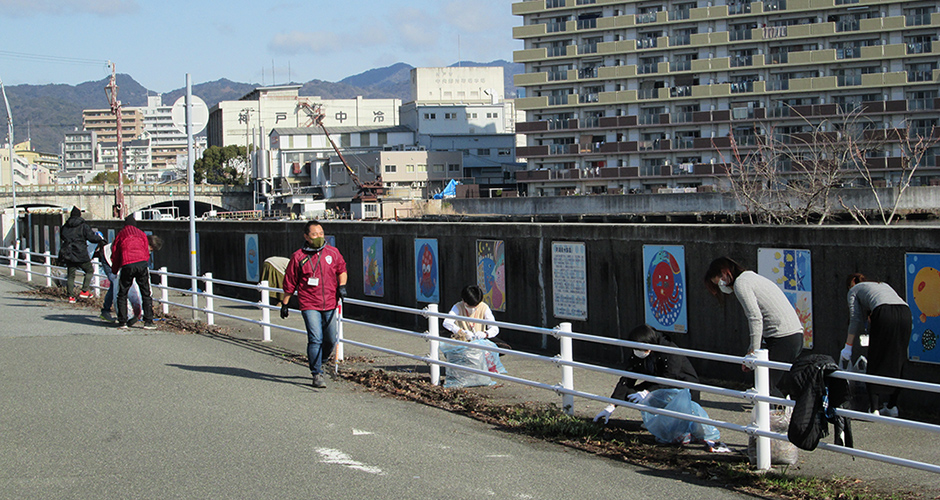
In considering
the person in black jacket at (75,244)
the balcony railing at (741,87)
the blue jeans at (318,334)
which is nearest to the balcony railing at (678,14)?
the balcony railing at (741,87)

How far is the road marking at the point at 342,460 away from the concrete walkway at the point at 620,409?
1972mm

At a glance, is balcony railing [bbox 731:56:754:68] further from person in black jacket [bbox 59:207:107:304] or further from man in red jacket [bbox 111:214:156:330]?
man in red jacket [bbox 111:214:156:330]

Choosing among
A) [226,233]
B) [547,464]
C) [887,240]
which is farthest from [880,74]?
[547,464]

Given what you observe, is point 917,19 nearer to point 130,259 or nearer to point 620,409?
point 130,259

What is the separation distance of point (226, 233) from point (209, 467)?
17.6m

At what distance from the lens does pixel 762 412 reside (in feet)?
21.3

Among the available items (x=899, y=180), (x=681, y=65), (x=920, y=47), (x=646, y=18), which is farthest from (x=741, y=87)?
(x=899, y=180)

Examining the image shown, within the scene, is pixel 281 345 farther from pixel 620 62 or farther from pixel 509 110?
pixel 509 110

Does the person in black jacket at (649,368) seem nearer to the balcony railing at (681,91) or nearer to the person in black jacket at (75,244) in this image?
the person in black jacket at (75,244)

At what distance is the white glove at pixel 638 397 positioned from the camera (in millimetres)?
8018

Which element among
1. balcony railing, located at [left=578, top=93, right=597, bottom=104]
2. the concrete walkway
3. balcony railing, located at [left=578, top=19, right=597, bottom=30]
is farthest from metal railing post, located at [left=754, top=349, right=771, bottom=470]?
balcony railing, located at [left=578, top=19, right=597, bottom=30]

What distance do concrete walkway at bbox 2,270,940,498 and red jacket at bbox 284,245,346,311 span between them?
106cm

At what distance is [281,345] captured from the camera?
1352 centimetres

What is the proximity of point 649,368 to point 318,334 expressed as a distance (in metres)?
3.81
